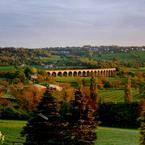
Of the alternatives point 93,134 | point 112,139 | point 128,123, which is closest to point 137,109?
point 128,123

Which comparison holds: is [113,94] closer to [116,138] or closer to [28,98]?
[28,98]

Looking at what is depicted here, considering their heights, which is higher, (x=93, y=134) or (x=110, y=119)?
(x=93, y=134)

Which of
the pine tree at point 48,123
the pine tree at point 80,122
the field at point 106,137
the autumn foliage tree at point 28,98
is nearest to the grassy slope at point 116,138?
the field at point 106,137

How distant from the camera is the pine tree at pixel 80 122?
130 ft

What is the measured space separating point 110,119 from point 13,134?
2901 cm

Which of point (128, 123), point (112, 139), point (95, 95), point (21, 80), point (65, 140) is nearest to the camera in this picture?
point (65, 140)

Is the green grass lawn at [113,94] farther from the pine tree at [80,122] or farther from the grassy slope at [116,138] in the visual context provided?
the pine tree at [80,122]

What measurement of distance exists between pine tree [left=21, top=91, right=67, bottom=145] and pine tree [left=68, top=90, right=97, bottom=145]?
81 cm

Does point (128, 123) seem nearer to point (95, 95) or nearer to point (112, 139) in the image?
point (95, 95)

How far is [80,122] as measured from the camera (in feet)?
130

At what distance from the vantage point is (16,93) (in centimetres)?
11306

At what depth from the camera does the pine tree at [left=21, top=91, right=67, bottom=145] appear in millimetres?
39781

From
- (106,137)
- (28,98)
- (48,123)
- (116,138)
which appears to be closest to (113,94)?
(28,98)

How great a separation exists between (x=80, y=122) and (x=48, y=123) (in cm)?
261
